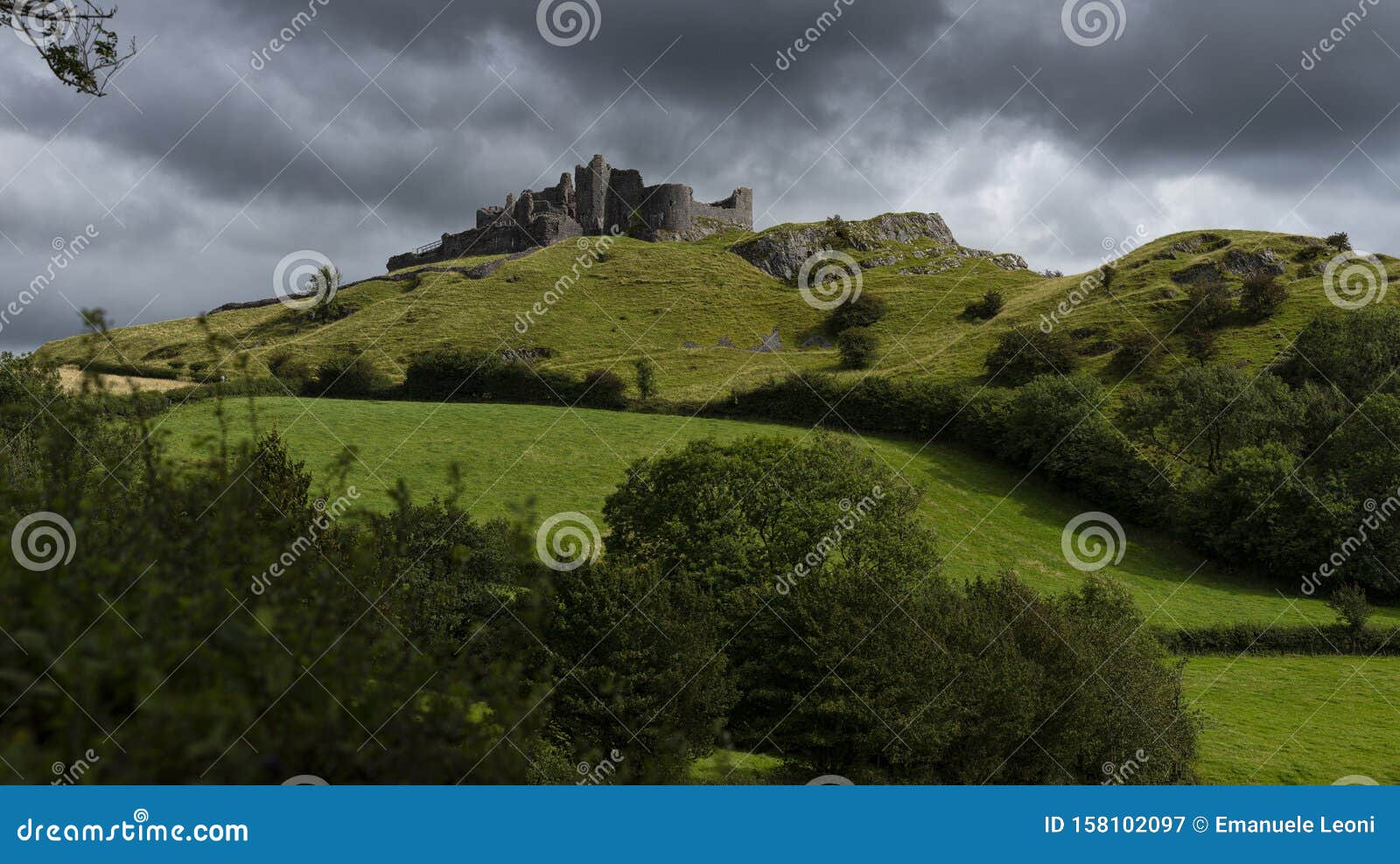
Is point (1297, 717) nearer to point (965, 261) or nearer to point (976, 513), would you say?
point (976, 513)

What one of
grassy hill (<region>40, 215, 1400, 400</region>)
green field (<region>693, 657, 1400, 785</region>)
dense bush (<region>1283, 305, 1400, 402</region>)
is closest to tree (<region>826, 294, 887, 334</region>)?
grassy hill (<region>40, 215, 1400, 400</region>)

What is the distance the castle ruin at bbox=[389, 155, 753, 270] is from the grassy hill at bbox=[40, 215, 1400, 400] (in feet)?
60.1

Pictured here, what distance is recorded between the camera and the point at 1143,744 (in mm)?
27844

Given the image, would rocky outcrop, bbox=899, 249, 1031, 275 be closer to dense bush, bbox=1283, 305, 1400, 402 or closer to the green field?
dense bush, bbox=1283, 305, 1400, 402

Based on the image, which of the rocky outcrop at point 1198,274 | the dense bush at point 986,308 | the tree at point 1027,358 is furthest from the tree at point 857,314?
the rocky outcrop at point 1198,274

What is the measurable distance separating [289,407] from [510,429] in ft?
58.0

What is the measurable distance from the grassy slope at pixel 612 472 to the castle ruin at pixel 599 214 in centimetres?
10408

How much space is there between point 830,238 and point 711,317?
158ft

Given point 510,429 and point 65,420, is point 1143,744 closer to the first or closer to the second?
point 65,420

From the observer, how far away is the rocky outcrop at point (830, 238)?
150 meters

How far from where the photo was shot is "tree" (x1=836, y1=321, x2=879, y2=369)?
98.4m

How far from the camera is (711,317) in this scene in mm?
122750

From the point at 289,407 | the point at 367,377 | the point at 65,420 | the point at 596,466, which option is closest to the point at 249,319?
the point at 367,377

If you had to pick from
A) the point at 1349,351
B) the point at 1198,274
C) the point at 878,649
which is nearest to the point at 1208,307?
the point at 1349,351
